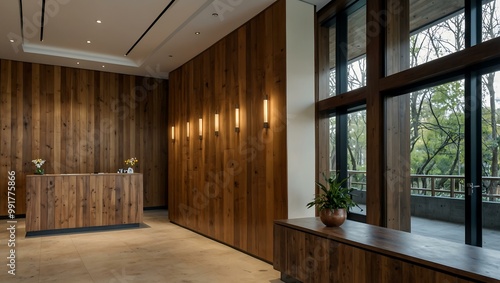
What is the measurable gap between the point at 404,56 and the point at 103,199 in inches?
222

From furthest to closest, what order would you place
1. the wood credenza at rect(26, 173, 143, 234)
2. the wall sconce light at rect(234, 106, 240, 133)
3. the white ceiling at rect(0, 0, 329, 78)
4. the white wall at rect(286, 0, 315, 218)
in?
the wood credenza at rect(26, 173, 143, 234), the wall sconce light at rect(234, 106, 240, 133), the white ceiling at rect(0, 0, 329, 78), the white wall at rect(286, 0, 315, 218)

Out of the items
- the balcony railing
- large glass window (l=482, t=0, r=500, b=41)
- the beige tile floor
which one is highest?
large glass window (l=482, t=0, r=500, b=41)

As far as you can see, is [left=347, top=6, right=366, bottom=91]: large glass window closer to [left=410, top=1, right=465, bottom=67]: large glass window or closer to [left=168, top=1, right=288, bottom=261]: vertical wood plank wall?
[left=410, top=1, right=465, bottom=67]: large glass window

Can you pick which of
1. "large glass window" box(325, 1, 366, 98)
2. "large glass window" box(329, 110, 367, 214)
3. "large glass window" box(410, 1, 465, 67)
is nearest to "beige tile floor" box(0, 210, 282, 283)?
"large glass window" box(329, 110, 367, 214)

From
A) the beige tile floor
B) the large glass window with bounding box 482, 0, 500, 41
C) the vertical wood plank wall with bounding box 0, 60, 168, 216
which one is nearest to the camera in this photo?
the large glass window with bounding box 482, 0, 500, 41

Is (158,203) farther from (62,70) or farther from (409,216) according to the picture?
(409,216)

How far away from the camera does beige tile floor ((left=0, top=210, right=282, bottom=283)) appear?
4.08 m

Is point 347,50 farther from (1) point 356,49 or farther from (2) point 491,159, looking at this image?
(2) point 491,159

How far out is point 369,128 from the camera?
3.92 metres

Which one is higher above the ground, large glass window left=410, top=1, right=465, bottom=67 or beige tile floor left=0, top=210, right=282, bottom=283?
large glass window left=410, top=1, right=465, bottom=67

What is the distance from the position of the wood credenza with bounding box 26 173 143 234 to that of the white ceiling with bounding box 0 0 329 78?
2483 mm

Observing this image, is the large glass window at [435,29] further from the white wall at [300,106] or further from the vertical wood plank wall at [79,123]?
the vertical wood plank wall at [79,123]

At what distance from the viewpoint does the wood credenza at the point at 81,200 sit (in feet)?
20.7

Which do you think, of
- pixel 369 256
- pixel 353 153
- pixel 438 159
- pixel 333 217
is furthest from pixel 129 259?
pixel 438 159
